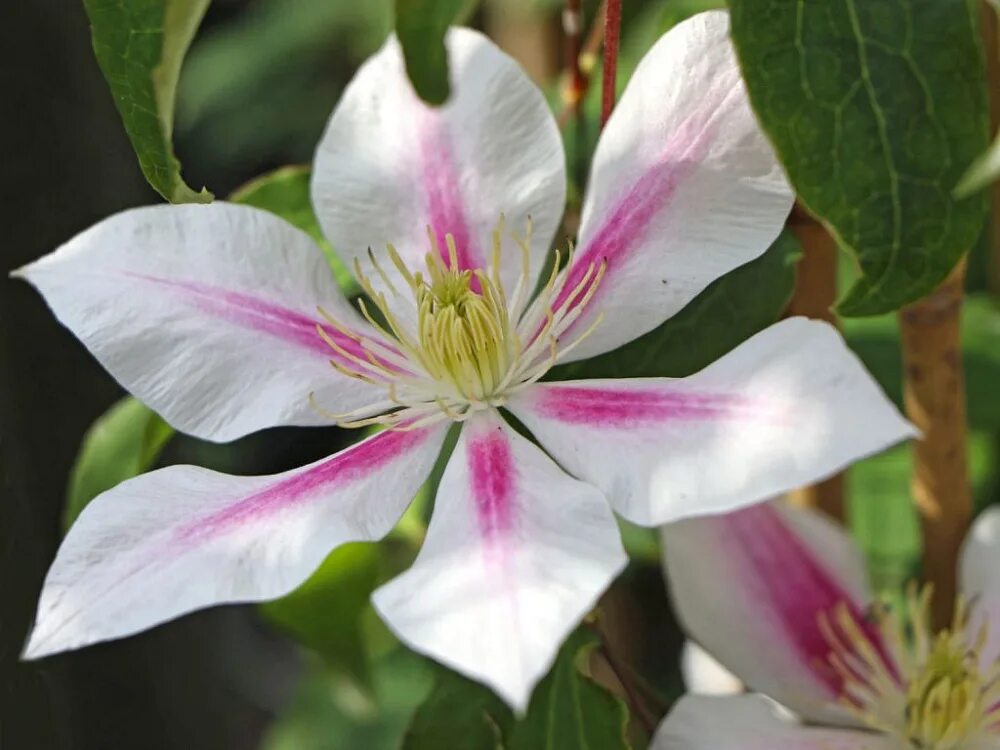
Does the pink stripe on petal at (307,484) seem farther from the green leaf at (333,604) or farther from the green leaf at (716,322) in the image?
the green leaf at (333,604)

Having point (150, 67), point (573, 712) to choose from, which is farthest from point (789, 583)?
point (150, 67)

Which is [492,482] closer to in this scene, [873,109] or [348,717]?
[873,109]

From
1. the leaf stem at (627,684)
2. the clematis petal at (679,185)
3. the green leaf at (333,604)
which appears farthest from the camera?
the green leaf at (333,604)

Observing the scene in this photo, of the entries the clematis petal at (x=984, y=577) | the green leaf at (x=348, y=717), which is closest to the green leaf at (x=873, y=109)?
the clematis petal at (x=984, y=577)

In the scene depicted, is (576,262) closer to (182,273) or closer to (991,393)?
(182,273)

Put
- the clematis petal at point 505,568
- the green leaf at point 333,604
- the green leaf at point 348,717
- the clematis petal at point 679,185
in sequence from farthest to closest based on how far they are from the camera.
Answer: the green leaf at point 348,717 < the green leaf at point 333,604 < the clematis petal at point 679,185 < the clematis petal at point 505,568

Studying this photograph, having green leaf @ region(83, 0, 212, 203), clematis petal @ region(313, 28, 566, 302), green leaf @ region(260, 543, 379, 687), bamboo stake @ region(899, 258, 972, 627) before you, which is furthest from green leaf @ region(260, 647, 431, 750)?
green leaf @ region(83, 0, 212, 203)
